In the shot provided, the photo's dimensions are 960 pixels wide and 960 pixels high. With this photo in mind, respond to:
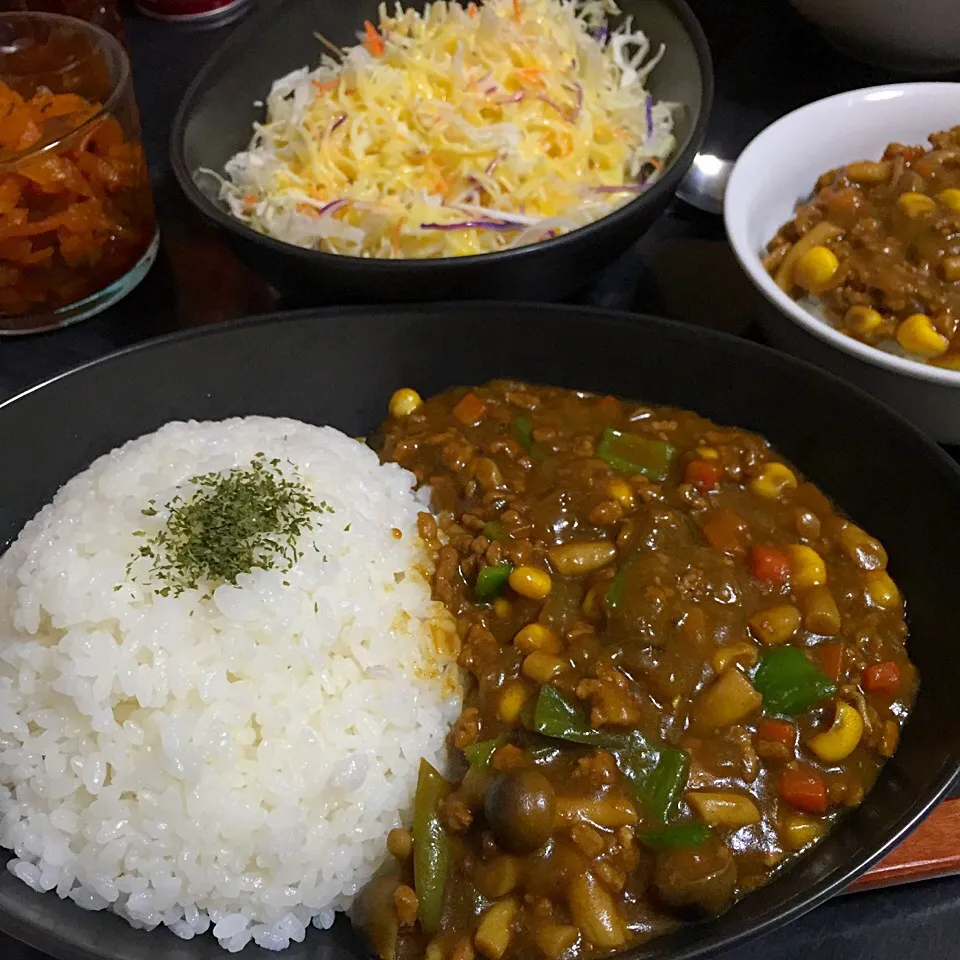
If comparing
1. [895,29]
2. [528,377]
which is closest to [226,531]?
[528,377]

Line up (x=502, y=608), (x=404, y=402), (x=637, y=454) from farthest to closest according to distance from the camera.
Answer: (x=404, y=402), (x=637, y=454), (x=502, y=608)

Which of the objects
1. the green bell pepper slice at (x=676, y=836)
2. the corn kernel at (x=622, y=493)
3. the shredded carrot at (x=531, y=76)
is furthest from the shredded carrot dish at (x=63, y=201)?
the green bell pepper slice at (x=676, y=836)

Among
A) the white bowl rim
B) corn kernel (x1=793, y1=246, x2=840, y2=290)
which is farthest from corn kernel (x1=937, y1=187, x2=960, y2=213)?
the white bowl rim

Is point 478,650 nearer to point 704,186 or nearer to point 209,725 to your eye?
point 209,725

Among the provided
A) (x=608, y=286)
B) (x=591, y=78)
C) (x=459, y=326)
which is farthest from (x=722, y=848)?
(x=591, y=78)

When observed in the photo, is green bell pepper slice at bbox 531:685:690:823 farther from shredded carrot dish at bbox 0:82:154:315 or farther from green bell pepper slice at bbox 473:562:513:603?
shredded carrot dish at bbox 0:82:154:315
